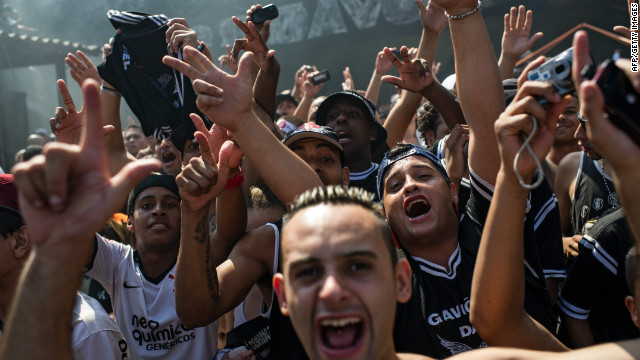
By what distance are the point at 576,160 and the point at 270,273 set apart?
247 cm

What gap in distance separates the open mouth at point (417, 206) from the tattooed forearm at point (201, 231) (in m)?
1.01

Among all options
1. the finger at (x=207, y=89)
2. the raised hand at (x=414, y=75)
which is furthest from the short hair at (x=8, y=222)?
the raised hand at (x=414, y=75)

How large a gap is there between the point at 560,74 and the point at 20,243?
246cm

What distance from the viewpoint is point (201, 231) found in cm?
249

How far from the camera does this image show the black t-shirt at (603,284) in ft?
8.05

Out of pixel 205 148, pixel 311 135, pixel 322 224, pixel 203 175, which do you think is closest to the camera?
pixel 322 224

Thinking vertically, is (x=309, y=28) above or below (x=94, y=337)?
above

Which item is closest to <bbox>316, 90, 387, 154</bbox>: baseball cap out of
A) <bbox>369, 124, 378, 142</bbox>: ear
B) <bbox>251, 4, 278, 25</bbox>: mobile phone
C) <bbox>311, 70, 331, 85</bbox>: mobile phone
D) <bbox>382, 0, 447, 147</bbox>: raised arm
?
<bbox>369, 124, 378, 142</bbox>: ear

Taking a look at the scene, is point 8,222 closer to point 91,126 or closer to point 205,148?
point 205,148

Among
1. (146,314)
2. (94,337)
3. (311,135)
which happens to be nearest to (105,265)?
(146,314)

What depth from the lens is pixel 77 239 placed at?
161cm

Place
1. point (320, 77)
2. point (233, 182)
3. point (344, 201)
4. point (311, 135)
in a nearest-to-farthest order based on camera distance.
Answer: point (344, 201) → point (233, 182) → point (311, 135) → point (320, 77)

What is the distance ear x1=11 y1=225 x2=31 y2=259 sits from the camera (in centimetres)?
268

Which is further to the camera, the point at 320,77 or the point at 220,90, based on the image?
the point at 320,77
